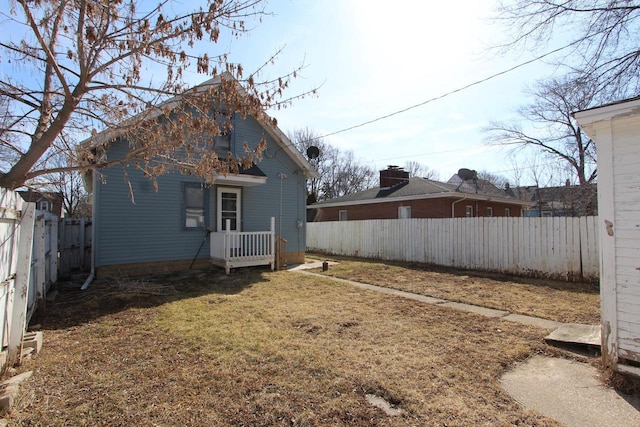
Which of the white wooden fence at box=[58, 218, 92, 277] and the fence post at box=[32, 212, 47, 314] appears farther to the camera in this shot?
the white wooden fence at box=[58, 218, 92, 277]

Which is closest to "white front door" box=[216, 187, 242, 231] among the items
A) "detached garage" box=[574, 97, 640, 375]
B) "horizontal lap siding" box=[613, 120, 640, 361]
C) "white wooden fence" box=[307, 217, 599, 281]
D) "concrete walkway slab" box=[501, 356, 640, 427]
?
"white wooden fence" box=[307, 217, 599, 281]

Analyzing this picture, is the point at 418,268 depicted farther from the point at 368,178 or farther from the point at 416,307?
the point at 368,178

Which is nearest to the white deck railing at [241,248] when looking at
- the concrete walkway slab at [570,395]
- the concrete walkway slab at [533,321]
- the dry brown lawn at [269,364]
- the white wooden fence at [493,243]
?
the dry brown lawn at [269,364]

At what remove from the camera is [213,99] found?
4.33 m

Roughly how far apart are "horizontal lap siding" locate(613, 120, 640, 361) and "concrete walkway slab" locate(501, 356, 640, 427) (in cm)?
49

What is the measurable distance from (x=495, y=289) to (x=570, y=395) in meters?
5.39

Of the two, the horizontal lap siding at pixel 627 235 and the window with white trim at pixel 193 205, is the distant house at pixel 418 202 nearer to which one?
the window with white trim at pixel 193 205

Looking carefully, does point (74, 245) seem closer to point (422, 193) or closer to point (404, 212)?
point (422, 193)

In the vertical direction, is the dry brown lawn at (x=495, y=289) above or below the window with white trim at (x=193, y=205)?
below

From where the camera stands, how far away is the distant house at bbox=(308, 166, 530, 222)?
17.8 metres

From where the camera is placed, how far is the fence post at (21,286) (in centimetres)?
354

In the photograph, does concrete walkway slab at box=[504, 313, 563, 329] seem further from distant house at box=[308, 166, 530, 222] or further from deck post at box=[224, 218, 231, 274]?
distant house at box=[308, 166, 530, 222]

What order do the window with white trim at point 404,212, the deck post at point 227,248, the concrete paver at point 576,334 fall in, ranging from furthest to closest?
the window with white trim at point 404,212
the deck post at point 227,248
the concrete paver at point 576,334

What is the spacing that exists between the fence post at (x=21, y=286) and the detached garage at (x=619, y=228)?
6029mm
